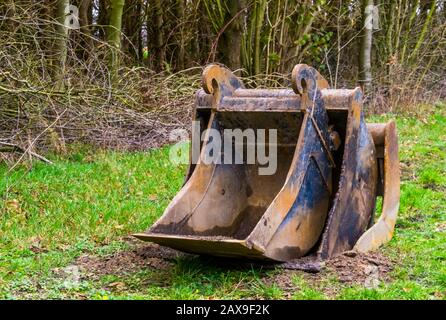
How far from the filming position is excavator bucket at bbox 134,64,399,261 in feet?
15.5

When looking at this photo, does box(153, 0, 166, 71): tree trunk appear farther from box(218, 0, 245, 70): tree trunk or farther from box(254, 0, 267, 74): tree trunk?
box(254, 0, 267, 74): tree trunk

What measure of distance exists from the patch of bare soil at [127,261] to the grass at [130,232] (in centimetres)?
7

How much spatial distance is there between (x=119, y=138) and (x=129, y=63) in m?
3.24

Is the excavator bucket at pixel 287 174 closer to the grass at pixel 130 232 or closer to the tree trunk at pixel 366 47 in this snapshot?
the grass at pixel 130 232

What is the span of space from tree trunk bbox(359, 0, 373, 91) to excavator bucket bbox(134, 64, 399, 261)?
9374 mm

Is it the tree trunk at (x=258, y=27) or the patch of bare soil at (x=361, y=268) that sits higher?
the tree trunk at (x=258, y=27)

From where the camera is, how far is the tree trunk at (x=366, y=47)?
48.0 ft

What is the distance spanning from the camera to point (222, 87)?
17.5ft

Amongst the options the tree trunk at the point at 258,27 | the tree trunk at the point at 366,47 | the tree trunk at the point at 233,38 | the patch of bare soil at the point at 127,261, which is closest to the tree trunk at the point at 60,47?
the tree trunk at the point at 233,38

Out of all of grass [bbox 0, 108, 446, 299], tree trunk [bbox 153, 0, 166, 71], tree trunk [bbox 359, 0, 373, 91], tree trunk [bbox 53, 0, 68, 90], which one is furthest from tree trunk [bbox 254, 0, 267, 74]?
grass [bbox 0, 108, 446, 299]

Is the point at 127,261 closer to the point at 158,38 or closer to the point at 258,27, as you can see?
the point at 258,27

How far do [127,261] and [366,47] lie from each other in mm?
10714

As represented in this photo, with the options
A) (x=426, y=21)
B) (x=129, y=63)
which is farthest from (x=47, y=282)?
(x=426, y=21)

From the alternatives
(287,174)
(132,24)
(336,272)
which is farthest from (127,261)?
(132,24)
